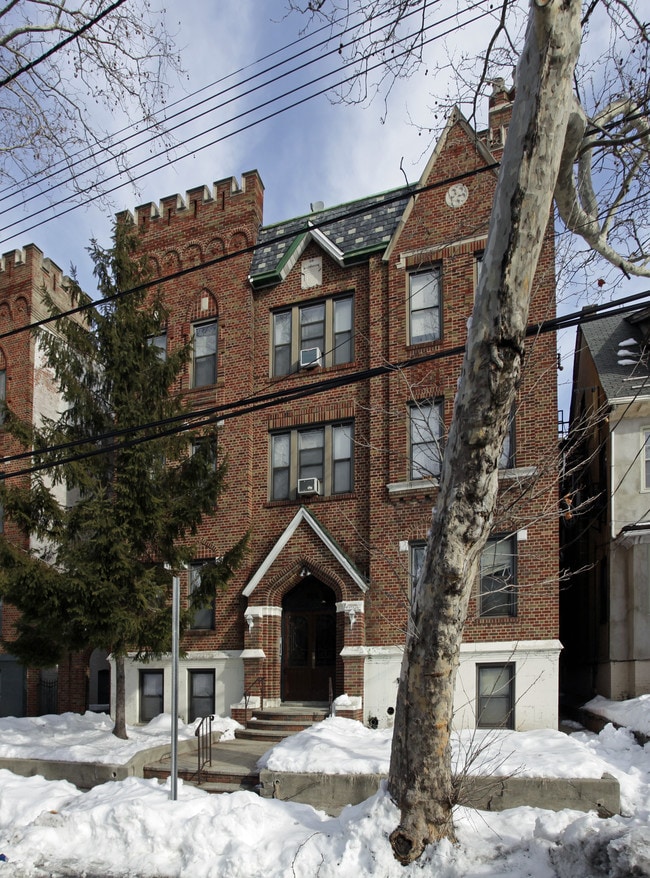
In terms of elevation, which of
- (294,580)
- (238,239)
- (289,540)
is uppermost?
(238,239)

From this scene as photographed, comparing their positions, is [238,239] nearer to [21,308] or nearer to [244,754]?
[21,308]

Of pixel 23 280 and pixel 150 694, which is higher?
pixel 23 280

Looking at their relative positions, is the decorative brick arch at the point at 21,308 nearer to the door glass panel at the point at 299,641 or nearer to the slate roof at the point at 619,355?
the door glass panel at the point at 299,641

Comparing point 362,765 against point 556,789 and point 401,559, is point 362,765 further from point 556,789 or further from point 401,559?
point 401,559

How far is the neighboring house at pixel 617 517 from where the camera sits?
15.4 m

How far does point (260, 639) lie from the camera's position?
17078mm

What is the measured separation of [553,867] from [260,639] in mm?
10798

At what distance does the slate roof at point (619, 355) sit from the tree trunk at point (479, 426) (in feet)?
29.8

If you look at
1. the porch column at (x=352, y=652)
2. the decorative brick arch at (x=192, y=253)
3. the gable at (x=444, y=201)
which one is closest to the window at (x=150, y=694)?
the porch column at (x=352, y=652)

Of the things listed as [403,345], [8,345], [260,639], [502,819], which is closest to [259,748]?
[260,639]

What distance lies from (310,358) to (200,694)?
25.6 ft

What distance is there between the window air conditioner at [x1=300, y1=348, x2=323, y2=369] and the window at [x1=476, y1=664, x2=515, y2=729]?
7205 millimetres

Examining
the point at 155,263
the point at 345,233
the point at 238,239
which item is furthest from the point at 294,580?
the point at 155,263

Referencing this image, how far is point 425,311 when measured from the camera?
17219 millimetres
